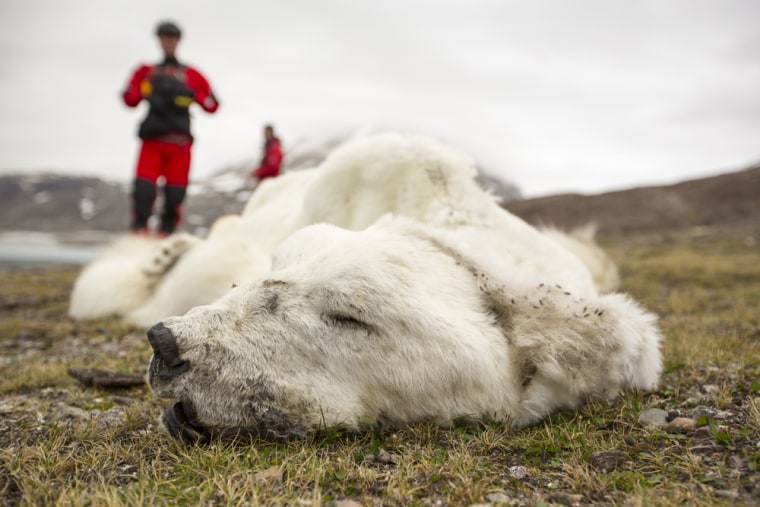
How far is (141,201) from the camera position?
743cm

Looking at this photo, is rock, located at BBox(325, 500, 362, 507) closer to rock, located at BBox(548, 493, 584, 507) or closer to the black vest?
rock, located at BBox(548, 493, 584, 507)

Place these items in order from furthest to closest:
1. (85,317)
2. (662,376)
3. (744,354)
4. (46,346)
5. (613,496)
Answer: (85,317), (46,346), (744,354), (662,376), (613,496)

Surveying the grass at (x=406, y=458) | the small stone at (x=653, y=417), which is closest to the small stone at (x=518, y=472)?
the grass at (x=406, y=458)

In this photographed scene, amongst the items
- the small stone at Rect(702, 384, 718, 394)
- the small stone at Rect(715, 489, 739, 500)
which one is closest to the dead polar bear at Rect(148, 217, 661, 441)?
the small stone at Rect(702, 384, 718, 394)

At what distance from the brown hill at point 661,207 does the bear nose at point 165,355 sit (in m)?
32.1

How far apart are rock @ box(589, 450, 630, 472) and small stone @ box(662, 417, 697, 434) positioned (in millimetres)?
375

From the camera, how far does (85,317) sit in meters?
6.08

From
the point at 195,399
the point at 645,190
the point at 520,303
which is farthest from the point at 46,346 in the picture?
the point at 645,190

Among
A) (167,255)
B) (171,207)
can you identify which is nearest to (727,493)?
(167,255)

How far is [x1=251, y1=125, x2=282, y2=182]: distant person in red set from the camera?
1225 centimetres

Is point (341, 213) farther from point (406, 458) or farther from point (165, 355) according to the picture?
point (406, 458)

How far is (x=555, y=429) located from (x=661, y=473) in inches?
18.8

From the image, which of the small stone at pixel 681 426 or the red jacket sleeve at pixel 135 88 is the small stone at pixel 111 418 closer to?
the small stone at pixel 681 426

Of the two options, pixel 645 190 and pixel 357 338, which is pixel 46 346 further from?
pixel 645 190
